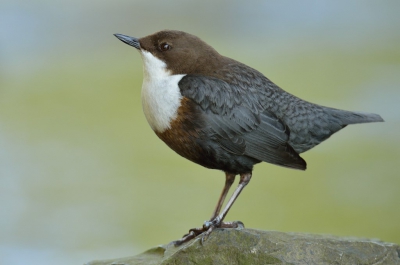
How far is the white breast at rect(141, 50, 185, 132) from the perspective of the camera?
3.48 meters

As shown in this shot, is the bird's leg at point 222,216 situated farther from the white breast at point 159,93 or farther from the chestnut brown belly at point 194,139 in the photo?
the white breast at point 159,93

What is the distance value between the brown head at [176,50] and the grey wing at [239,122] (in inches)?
3.5

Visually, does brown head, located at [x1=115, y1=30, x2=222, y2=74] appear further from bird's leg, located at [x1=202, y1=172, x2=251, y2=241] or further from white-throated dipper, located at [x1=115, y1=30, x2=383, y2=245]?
bird's leg, located at [x1=202, y1=172, x2=251, y2=241]

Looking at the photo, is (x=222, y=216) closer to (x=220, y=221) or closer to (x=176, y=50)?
(x=220, y=221)

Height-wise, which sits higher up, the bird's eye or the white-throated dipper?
the bird's eye

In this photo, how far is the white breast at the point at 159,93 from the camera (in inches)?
137

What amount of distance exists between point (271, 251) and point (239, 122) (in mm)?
767

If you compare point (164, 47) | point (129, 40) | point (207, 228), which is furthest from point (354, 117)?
point (129, 40)

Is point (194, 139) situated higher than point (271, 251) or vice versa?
point (194, 139)

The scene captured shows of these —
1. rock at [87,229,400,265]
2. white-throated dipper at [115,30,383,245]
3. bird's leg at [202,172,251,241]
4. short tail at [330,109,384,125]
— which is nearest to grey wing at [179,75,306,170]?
white-throated dipper at [115,30,383,245]

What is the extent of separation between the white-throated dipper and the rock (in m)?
0.11

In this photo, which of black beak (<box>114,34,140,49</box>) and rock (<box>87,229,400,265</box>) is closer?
rock (<box>87,229,400,265</box>)

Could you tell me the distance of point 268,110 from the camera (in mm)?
3670

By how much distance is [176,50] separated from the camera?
362 cm
